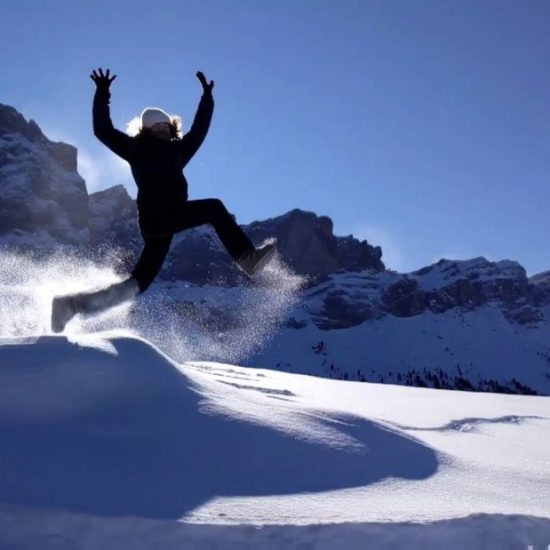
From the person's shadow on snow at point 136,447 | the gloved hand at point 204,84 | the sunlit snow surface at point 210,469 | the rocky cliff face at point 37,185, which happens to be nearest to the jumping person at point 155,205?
the gloved hand at point 204,84

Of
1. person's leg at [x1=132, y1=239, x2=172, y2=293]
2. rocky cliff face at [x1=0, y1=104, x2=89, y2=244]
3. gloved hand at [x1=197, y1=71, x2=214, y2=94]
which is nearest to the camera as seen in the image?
person's leg at [x1=132, y1=239, x2=172, y2=293]

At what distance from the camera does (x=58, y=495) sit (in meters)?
2.16

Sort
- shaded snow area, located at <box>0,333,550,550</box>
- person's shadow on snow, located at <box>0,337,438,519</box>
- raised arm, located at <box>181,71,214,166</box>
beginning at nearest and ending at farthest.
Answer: shaded snow area, located at <box>0,333,550,550</box>, person's shadow on snow, located at <box>0,337,438,519</box>, raised arm, located at <box>181,71,214,166</box>

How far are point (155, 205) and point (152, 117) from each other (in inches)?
31.9

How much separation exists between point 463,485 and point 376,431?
2.27 feet

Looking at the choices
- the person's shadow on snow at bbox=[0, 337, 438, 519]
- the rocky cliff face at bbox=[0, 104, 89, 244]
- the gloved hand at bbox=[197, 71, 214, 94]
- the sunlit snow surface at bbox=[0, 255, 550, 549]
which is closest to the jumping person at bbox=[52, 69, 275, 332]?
the gloved hand at bbox=[197, 71, 214, 94]

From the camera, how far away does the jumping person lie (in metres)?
4.88

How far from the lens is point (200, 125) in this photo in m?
5.46

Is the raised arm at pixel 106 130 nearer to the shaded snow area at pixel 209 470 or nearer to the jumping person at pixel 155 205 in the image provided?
the jumping person at pixel 155 205

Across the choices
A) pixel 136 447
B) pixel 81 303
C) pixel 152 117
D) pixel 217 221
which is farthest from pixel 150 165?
pixel 136 447

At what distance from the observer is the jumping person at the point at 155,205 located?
4879mm

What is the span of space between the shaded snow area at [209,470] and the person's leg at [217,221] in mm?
1296

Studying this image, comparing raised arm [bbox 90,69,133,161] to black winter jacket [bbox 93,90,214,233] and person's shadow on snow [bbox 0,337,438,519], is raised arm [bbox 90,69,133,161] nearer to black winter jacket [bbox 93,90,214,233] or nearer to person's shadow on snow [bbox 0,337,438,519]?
black winter jacket [bbox 93,90,214,233]

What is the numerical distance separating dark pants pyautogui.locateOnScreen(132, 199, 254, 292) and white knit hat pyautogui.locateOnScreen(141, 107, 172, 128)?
78cm
